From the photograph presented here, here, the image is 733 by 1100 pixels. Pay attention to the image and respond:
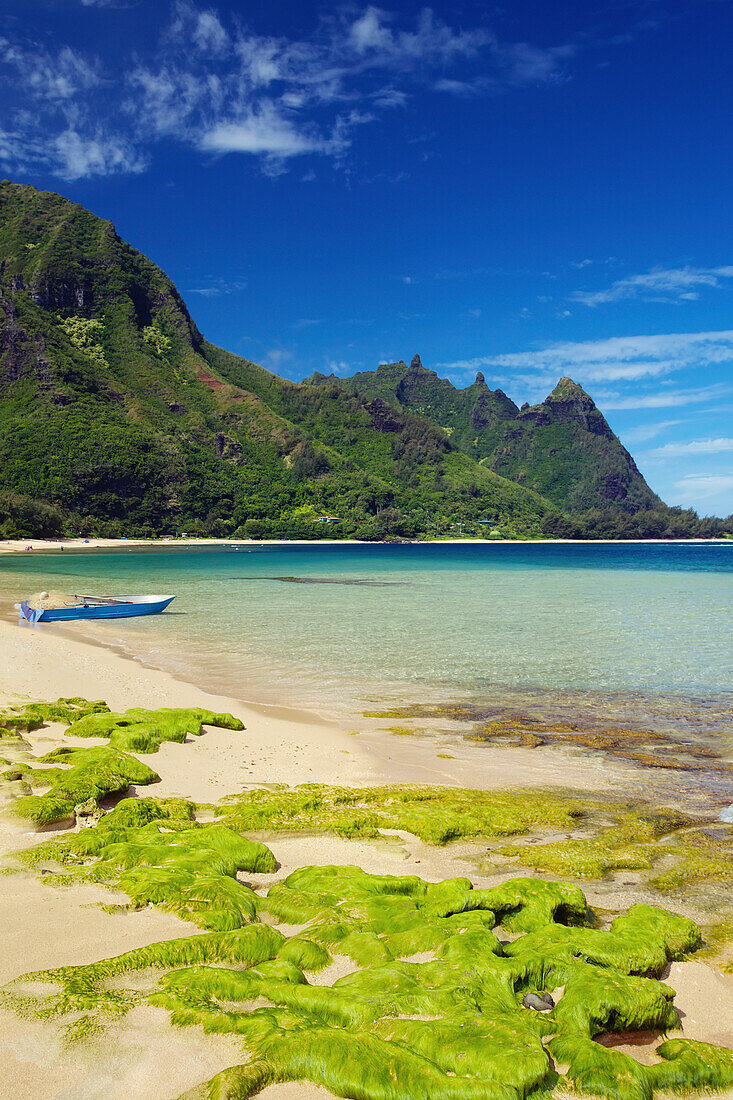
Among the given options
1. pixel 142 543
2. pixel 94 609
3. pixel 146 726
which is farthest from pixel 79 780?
pixel 142 543

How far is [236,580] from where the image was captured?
1652 inches

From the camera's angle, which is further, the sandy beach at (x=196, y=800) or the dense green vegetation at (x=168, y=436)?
the dense green vegetation at (x=168, y=436)

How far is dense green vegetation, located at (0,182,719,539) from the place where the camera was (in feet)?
356

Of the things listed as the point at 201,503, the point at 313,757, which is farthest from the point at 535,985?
the point at 201,503

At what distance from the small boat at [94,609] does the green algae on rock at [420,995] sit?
65.9 ft

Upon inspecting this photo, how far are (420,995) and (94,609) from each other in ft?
73.3

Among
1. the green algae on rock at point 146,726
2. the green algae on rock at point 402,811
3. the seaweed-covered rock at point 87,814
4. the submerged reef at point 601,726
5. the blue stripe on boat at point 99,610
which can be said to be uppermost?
the seaweed-covered rock at point 87,814

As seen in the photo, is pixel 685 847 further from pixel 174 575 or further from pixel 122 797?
pixel 174 575

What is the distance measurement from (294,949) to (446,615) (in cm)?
2155

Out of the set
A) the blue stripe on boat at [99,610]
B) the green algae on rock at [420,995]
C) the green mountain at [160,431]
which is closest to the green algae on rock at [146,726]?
the green algae on rock at [420,995]

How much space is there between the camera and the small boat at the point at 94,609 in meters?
21.5

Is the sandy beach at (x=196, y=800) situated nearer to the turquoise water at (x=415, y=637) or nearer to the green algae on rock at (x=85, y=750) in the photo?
the green algae on rock at (x=85, y=750)

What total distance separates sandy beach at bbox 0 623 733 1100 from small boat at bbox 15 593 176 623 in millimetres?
8945

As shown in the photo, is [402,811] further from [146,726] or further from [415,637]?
[415,637]
